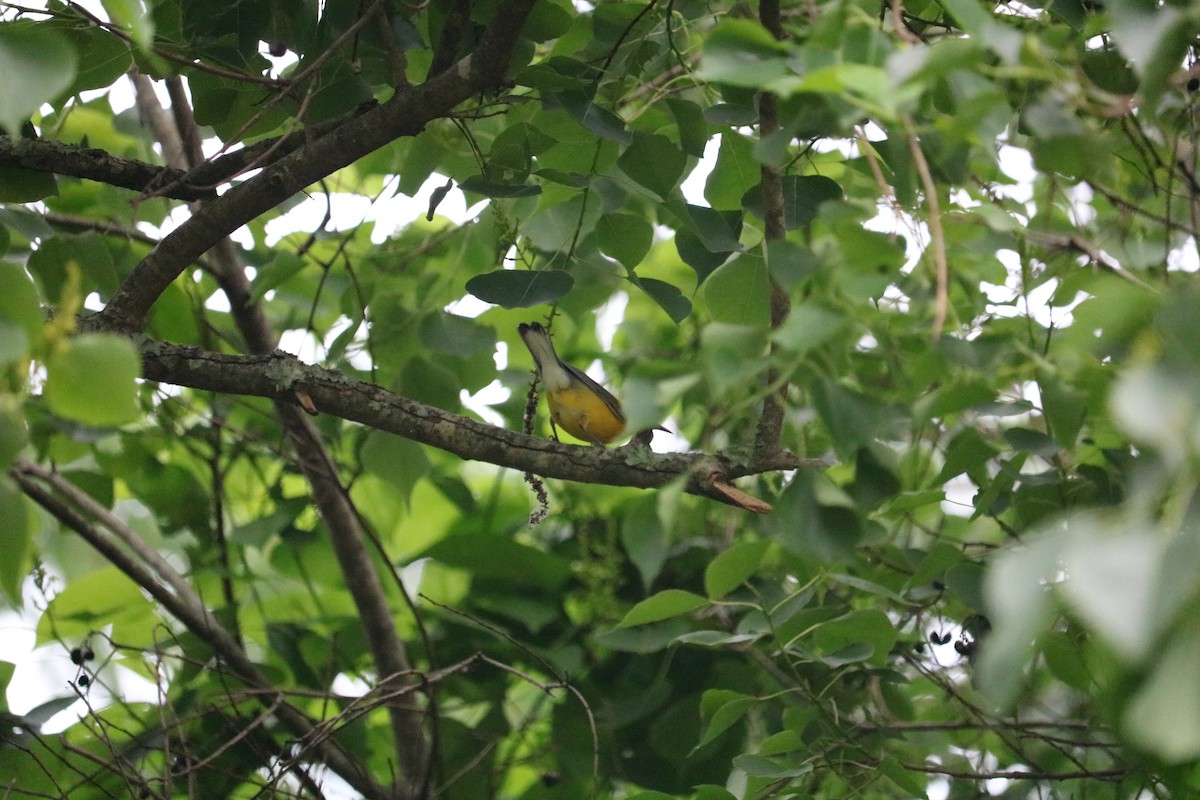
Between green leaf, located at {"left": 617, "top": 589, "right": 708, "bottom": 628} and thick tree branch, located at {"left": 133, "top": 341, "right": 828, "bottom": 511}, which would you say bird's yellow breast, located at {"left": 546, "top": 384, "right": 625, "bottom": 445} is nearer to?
thick tree branch, located at {"left": 133, "top": 341, "right": 828, "bottom": 511}

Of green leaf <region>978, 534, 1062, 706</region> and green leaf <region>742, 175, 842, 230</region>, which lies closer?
green leaf <region>978, 534, 1062, 706</region>

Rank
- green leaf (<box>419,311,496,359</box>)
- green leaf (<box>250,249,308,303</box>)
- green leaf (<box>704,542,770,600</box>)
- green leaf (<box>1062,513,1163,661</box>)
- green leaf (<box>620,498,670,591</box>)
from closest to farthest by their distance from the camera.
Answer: green leaf (<box>1062,513,1163,661</box>) < green leaf (<box>620,498,670,591</box>) < green leaf (<box>704,542,770,600</box>) < green leaf (<box>419,311,496,359</box>) < green leaf (<box>250,249,308,303</box>)

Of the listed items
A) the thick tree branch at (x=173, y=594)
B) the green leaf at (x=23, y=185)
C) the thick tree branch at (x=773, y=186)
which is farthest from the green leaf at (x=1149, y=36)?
the thick tree branch at (x=173, y=594)

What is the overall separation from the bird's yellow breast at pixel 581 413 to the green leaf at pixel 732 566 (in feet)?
4.23

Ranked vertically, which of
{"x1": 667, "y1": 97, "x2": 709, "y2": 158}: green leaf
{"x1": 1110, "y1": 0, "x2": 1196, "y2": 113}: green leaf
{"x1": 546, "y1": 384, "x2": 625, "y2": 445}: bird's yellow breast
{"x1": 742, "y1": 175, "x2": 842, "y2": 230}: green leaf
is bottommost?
{"x1": 1110, "y1": 0, "x2": 1196, "y2": 113}: green leaf

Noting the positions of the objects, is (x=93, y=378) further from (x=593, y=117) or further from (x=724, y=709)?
(x=724, y=709)

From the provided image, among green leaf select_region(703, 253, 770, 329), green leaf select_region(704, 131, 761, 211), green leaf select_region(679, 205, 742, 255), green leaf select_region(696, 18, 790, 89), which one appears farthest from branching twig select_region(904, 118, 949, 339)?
green leaf select_region(704, 131, 761, 211)

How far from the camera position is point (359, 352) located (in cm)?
252

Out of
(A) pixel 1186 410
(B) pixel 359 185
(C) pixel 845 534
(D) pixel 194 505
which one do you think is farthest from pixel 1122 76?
(D) pixel 194 505

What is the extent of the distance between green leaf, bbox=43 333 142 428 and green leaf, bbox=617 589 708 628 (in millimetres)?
830

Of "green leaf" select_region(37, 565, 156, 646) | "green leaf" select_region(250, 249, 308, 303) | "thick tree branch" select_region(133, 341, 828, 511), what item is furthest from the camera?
"green leaf" select_region(37, 565, 156, 646)

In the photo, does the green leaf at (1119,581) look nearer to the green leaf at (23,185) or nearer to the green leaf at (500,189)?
the green leaf at (500,189)

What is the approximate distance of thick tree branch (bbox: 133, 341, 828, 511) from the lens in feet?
5.61

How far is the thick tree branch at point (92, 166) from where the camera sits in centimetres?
172
